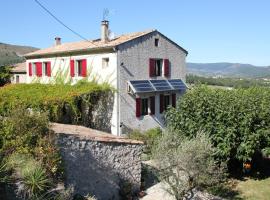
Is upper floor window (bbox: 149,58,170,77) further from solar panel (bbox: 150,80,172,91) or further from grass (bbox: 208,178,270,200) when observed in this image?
grass (bbox: 208,178,270,200)

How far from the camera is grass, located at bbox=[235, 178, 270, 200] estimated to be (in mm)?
16516

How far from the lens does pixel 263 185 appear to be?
18.1 m

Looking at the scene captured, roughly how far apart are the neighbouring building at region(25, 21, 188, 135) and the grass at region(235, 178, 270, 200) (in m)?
10.4

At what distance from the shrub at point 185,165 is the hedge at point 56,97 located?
28.3 feet

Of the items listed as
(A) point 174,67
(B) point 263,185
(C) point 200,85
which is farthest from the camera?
(A) point 174,67

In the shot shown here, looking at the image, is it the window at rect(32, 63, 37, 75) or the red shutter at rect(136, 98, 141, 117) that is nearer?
the red shutter at rect(136, 98, 141, 117)

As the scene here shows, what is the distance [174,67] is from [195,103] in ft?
38.7

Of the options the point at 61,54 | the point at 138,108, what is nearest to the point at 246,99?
the point at 138,108

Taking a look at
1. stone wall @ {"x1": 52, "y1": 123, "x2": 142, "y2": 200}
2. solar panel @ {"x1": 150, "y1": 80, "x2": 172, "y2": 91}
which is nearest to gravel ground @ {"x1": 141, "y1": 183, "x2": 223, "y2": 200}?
stone wall @ {"x1": 52, "y1": 123, "x2": 142, "y2": 200}

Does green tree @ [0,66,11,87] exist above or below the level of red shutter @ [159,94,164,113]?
above

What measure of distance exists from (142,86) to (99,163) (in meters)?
13.2

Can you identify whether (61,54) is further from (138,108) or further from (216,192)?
(216,192)

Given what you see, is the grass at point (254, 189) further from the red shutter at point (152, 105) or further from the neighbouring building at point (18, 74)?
the neighbouring building at point (18, 74)

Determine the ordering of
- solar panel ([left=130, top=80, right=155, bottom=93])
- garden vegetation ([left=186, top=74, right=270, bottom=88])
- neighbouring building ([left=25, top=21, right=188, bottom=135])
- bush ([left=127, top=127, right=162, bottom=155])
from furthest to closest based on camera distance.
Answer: solar panel ([left=130, top=80, right=155, bottom=93]), neighbouring building ([left=25, top=21, right=188, bottom=135]), garden vegetation ([left=186, top=74, right=270, bottom=88]), bush ([left=127, top=127, right=162, bottom=155])
